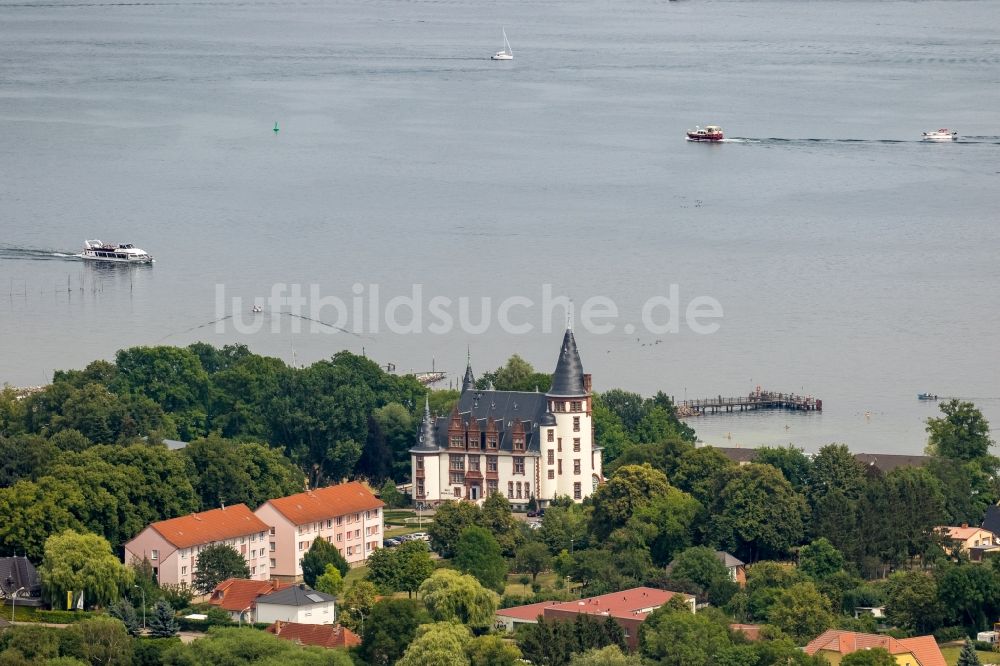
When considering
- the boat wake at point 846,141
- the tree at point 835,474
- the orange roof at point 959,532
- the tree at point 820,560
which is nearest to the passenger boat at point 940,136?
the boat wake at point 846,141

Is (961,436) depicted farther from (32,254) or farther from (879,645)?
(32,254)

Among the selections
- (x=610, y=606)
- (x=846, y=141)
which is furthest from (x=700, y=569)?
(x=846, y=141)

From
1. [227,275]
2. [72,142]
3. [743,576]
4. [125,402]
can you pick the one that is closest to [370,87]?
[72,142]

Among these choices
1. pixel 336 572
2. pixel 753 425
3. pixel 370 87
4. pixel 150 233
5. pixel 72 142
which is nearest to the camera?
pixel 336 572

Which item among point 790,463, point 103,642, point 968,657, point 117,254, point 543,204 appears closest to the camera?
point 968,657

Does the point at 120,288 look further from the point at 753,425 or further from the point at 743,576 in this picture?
the point at 743,576

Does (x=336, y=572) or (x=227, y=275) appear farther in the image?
(x=227, y=275)

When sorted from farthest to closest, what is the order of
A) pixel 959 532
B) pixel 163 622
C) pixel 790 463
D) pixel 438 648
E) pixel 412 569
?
pixel 790 463 → pixel 959 532 → pixel 412 569 → pixel 163 622 → pixel 438 648
